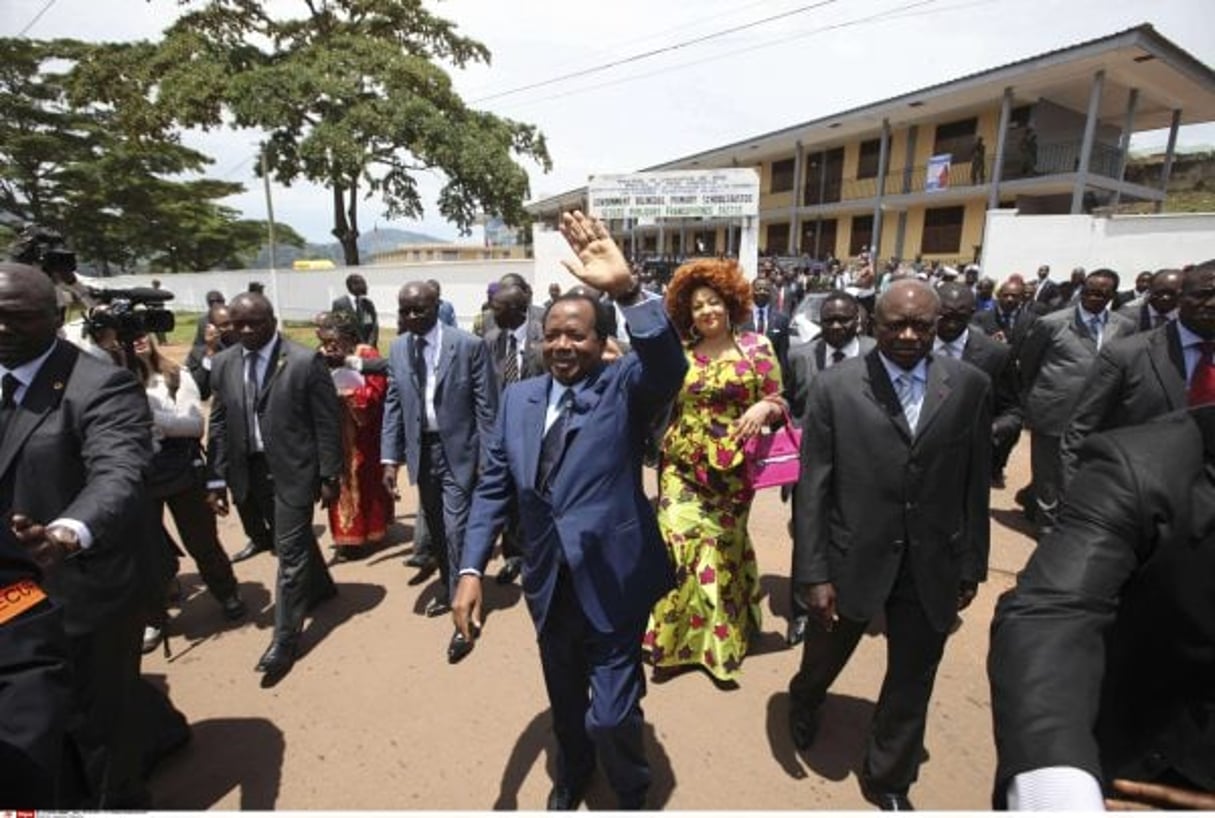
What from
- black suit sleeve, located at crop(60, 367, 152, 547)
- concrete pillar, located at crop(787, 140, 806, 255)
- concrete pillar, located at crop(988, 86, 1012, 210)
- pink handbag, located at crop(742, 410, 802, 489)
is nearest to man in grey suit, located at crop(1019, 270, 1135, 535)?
pink handbag, located at crop(742, 410, 802, 489)

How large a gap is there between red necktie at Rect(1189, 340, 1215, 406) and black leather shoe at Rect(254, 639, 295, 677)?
16.1ft

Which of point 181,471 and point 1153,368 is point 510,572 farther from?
point 1153,368

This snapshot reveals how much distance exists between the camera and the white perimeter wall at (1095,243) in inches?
469

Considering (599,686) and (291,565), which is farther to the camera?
(291,565)

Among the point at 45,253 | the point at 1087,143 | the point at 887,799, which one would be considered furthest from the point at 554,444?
the point at 1087,143

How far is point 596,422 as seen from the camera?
2217 mm

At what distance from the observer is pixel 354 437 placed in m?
5.00

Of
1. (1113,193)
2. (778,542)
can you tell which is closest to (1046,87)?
(1113,193)

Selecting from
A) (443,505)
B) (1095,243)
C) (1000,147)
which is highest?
(1000,147)

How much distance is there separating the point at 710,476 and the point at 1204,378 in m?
2.42

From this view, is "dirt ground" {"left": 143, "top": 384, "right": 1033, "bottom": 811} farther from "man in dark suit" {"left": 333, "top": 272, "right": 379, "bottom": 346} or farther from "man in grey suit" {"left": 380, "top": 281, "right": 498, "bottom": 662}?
"man in dark suit" {"left": 333, "top": 272, "right": 379, "bottom": 346}

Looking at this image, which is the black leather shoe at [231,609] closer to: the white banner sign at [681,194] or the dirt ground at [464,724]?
the dirt ground at [464,724]

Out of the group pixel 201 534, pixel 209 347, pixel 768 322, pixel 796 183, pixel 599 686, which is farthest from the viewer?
pixel 796 183

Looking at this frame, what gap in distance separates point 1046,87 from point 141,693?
24.9m
